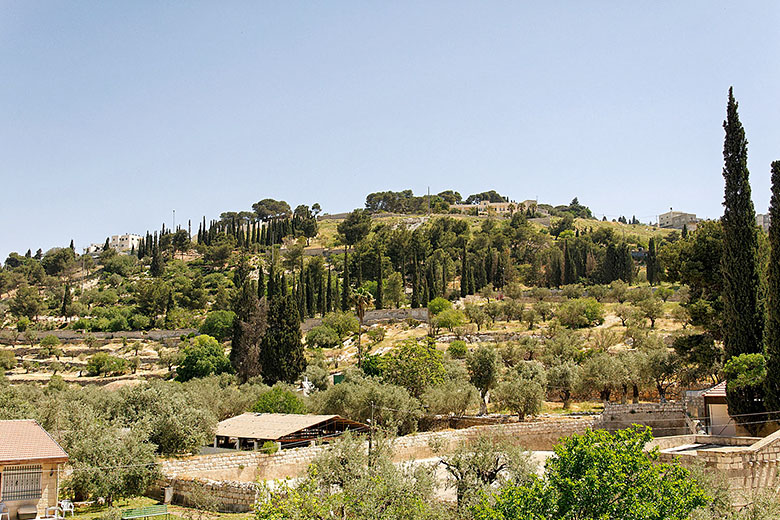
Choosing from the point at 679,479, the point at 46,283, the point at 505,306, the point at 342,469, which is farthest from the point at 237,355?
the point at 46,283

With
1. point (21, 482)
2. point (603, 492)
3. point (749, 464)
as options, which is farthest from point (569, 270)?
point (603, 492)

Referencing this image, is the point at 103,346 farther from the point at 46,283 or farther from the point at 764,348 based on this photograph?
the point at 764,348

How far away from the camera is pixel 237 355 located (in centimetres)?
5088

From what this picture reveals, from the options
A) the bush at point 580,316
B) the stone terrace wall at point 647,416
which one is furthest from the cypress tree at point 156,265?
the stone terrace wall at point 647,416

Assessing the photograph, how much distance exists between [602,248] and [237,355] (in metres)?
66.3

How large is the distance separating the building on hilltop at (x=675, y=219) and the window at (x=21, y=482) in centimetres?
15293

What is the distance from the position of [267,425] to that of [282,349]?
16.4 meters

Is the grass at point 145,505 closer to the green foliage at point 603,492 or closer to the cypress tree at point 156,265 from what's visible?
the green foliage at point 603,492

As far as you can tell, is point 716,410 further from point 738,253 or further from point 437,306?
point 437,306

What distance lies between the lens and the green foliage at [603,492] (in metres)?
11.8

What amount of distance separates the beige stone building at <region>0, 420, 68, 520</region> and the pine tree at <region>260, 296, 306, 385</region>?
26860 mm

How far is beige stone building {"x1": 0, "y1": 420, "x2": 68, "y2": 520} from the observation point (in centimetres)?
1820

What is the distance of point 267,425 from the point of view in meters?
30.1

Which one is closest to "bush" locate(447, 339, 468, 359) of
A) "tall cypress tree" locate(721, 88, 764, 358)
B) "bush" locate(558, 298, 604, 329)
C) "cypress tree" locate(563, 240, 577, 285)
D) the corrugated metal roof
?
"bush" locate(558, 298, 604, 329)
